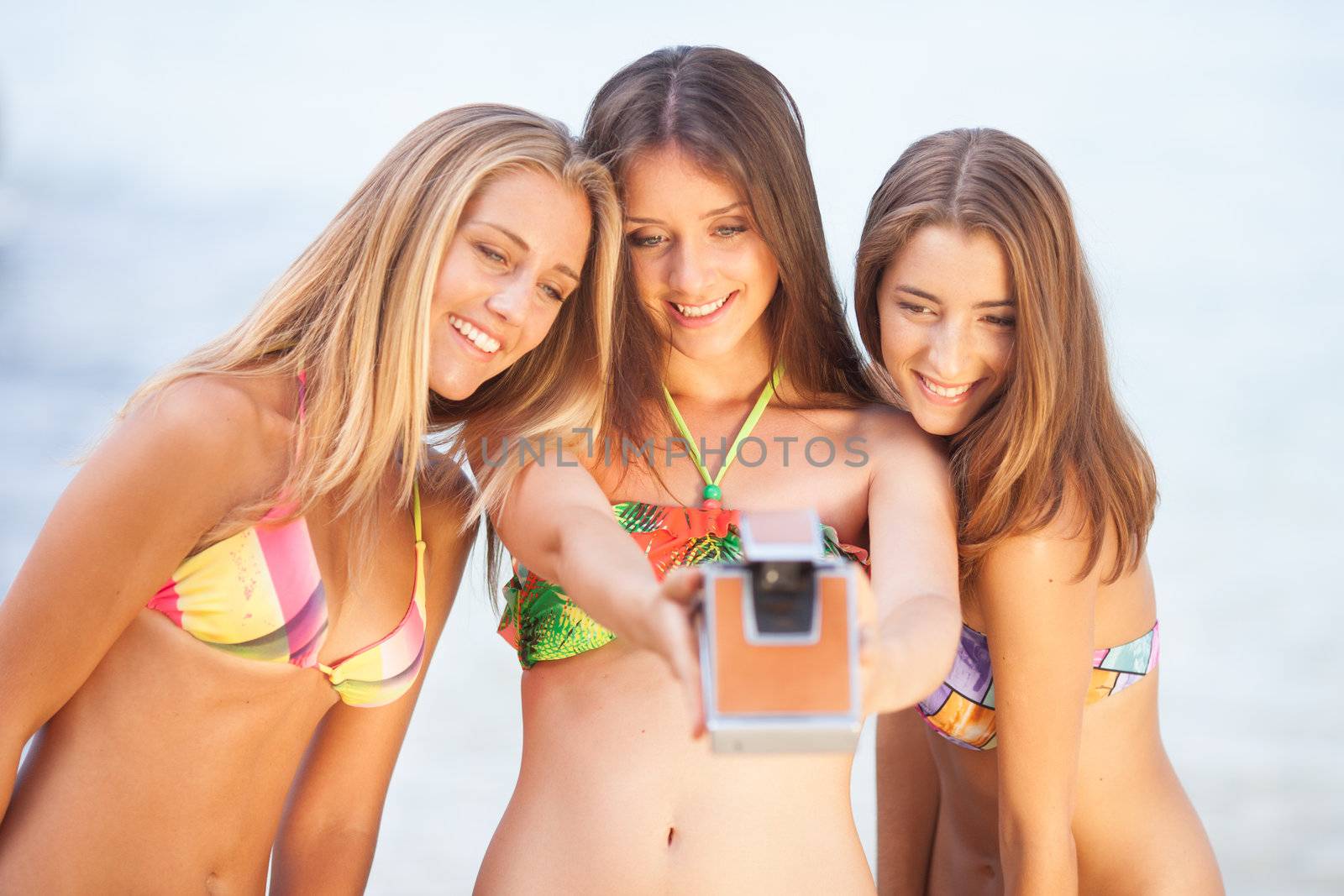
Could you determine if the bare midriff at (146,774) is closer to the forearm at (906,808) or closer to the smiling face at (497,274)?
the smiling face at (497,274)

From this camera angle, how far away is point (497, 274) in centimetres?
252

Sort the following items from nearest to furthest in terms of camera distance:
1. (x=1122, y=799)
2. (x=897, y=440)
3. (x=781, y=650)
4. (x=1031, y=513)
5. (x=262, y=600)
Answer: (x=781, y=650)
(x=262, y=600)
(x=1031, y=513)
(x=897, y=440)
(x=1122, y=799)

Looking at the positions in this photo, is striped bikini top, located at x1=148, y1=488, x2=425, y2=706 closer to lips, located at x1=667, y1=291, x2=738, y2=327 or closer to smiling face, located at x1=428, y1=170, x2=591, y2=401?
smiling face, located at x1=428, y1=170, x2=591, y2=401

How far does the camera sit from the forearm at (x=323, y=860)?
262 cm

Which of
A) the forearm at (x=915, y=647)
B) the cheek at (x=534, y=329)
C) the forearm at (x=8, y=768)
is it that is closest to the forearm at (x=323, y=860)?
the forearm at (x=8, y=768)

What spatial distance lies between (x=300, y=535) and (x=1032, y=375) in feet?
4.26

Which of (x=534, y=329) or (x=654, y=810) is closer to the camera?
(x=654, y=810)

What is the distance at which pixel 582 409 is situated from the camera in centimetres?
262

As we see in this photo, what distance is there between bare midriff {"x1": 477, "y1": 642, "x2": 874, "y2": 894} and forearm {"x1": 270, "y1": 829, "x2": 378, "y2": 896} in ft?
1.04

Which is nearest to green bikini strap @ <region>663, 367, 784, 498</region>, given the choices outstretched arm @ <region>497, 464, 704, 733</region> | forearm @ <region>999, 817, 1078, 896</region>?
outstretched arm @ <region>497, 464, 704, 733</region>

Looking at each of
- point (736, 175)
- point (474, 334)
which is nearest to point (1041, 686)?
point (736, 175)

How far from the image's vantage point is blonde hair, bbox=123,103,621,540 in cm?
240

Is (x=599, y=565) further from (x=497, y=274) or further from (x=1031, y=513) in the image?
(x=1031, y=513)

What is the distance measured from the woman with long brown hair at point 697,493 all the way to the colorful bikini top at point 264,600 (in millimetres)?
335
